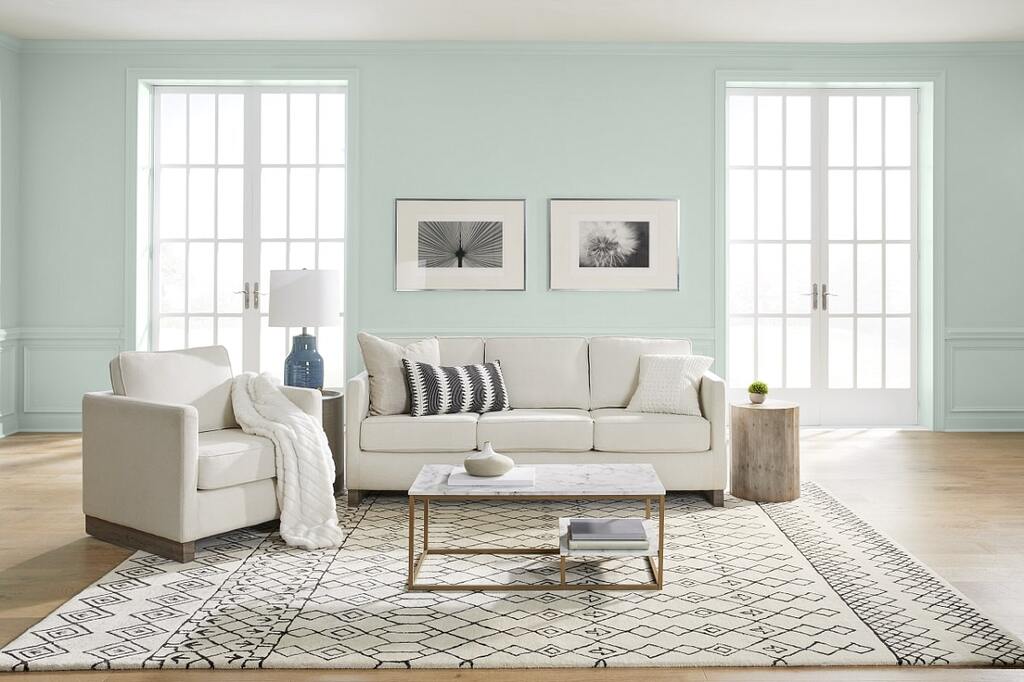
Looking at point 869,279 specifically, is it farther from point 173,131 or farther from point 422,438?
point 173,131

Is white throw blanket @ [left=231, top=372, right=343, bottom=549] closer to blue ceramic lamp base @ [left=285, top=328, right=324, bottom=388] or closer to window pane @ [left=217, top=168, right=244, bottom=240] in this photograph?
blue ceramic lamp base @ [left=285, top=328, right=324, bottom=388]

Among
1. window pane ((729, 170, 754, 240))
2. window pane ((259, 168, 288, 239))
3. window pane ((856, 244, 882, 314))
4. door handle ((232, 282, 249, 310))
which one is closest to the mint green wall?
window pane ((729, 170, 754, 240))

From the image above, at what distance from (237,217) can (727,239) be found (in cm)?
378

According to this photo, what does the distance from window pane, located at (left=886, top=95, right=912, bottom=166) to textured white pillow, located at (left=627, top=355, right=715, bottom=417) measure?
316 centimetres

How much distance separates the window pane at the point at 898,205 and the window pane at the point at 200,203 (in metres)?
5.32

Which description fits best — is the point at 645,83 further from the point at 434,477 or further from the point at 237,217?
the point at 434,477

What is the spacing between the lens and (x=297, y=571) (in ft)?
11.3

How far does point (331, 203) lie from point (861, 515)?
442 centimetres

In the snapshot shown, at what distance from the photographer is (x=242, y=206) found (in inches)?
267

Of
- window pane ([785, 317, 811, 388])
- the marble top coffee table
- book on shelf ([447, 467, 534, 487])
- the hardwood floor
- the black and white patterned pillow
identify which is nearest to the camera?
the hardwood floor

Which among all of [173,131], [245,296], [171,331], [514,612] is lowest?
[514,612]

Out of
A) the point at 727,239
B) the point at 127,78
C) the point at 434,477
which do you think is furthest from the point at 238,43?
the point at 434,477

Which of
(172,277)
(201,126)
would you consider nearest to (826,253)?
(201,126)

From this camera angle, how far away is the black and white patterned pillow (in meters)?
4.73
